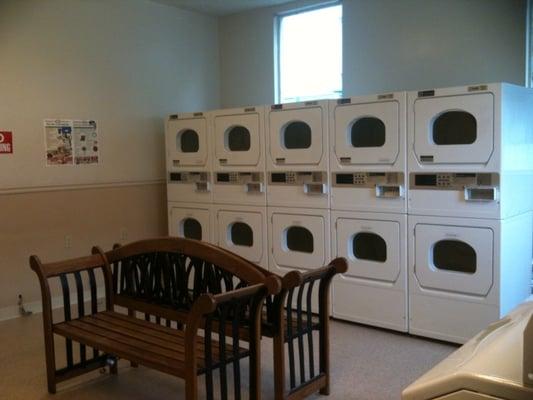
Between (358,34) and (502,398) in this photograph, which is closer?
(502,398)

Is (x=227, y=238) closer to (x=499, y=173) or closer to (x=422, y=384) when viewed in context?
(x=499, y=173)

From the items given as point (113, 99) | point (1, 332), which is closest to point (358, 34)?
point (113, 99)

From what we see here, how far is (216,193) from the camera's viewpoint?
5.02 metres

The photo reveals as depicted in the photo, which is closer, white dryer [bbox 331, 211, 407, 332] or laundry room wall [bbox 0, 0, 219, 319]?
white dryer [bbox 331, 211, 407, 332]

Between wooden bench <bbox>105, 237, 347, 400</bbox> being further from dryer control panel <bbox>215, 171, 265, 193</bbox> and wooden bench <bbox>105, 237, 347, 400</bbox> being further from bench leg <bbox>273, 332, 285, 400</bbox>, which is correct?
dryer control panel <bbox>215, 171, 265, 193</bbox>

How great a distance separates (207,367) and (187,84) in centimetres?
409

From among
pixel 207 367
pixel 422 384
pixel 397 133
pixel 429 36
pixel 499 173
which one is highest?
pixel 429 36

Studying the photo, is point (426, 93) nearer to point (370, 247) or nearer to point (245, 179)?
point (370, 247)

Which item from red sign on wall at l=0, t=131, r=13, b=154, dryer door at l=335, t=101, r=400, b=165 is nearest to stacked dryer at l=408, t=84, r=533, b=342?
dryer door at l=335, t=101, r=400, b=165

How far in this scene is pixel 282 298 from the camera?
107 inches

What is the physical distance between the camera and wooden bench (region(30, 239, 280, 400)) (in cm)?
244

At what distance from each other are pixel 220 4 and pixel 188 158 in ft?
5.73

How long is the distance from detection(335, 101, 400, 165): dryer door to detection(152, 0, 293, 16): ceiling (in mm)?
2098

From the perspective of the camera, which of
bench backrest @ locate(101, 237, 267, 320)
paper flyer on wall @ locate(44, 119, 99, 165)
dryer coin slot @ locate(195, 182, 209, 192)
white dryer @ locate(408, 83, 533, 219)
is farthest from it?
dryer coin slot @ locate(195, 182, 209, 192)
